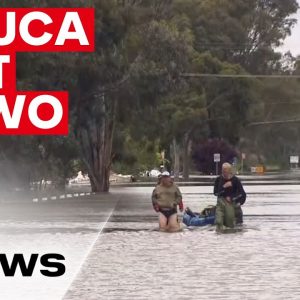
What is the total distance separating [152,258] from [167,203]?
6408mm

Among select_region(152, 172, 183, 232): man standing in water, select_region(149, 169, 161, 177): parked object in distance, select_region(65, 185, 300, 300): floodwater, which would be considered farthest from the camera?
select_region(149, 169, 161, 177): parked object in distance

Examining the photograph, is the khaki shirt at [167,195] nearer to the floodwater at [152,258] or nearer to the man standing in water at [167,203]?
the man standing in water at [167,203]

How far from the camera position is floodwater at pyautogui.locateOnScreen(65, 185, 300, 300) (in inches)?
479

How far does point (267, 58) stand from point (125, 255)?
3101 inches

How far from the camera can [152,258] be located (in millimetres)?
16344

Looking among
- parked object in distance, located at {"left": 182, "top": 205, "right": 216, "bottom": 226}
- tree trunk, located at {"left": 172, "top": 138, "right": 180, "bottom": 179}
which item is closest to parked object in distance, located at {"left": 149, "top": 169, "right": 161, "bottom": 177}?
tree trunk, located at {"left": 172, "top": 138, "right": 180, "bottom": 179}

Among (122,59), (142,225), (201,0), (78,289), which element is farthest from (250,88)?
(78,289)

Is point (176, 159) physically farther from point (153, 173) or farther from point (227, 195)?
point (227, 195)

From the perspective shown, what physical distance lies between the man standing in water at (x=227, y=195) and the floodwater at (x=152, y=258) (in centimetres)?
52

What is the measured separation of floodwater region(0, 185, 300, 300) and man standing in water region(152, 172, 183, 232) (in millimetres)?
334

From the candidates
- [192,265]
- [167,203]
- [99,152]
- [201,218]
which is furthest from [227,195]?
[99,152]

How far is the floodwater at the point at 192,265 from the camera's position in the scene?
12164 mm

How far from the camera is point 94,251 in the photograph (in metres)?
17.7

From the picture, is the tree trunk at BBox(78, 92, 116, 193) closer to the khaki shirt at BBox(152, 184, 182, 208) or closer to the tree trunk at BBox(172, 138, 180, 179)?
the khaki shirt at BBox(152, 184, 182, 208)
